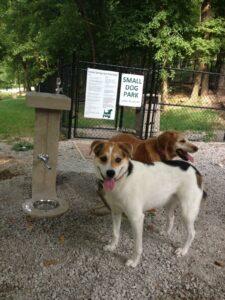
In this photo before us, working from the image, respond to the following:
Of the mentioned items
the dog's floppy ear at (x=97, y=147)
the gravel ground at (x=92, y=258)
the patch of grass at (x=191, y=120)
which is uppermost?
the dog's floppy ear at (x=97, y=147)

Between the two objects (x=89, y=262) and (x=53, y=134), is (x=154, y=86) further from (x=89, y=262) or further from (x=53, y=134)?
(x=89, y=262)

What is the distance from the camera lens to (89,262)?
3844 mm

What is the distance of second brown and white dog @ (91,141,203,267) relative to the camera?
3.47 meters

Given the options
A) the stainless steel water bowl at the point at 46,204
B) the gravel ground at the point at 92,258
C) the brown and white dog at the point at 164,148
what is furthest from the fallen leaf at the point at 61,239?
the brown and white dog at the point at 164,148

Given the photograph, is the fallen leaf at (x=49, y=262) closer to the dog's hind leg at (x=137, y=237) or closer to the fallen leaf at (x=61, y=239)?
the fallen leaf at (x=61, y=239)

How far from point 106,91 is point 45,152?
17.6ft

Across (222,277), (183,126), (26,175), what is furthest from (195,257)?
(183,126)

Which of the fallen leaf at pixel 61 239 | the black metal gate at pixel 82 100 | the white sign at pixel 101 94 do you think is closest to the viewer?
the fallen leaf at pixel 61 239

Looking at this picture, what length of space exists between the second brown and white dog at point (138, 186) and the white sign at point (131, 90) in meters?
6.25

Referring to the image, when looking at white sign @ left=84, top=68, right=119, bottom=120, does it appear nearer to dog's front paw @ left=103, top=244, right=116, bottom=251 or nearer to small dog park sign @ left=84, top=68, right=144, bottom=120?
small dog park sign @ left=84, top=68, right=144, bottom=120

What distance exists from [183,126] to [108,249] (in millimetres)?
10412

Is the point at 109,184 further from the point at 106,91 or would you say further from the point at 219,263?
the point at 106,91

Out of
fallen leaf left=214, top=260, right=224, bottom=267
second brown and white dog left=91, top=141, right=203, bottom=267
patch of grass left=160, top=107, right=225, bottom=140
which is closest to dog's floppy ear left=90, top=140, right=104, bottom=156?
second brown and white dog left=91, top=141, right=203, bottom=267

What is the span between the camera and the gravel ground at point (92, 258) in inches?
134
